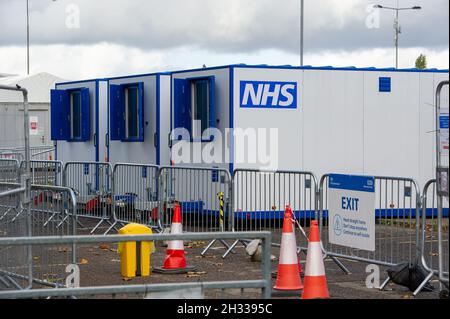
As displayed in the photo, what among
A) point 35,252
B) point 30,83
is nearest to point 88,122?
point 35,252

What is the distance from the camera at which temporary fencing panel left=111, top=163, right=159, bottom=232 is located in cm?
1653

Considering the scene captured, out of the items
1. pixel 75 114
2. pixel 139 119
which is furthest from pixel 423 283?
pixel 75 114

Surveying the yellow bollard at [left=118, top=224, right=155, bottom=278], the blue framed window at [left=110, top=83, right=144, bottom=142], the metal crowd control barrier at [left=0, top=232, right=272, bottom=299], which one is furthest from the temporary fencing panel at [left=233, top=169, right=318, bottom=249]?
the metal crowd control barrier at [left=0, top=232, right=272, bottom=299]

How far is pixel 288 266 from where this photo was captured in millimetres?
11109

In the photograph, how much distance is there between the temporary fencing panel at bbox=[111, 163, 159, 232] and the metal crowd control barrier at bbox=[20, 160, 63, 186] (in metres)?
1.75

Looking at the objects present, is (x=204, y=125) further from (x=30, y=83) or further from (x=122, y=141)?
(x=30, y=83)

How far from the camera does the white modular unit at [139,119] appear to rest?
19.7 metres

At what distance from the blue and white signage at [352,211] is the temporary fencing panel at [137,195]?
4.47 m

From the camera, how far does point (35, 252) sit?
10.9 m

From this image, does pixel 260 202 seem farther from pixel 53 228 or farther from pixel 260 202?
pixel 53 228

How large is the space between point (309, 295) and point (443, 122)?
7.35 feet

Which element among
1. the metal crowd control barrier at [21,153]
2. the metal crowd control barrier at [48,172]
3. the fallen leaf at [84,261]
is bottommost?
the fallen leaf at [84,261]

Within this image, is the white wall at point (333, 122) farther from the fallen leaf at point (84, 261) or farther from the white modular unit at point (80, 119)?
the white modular unit at point (80, 119)

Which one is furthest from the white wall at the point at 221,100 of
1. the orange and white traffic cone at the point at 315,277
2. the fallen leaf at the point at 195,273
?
the orange and white traffic cone at the point at 315,277
